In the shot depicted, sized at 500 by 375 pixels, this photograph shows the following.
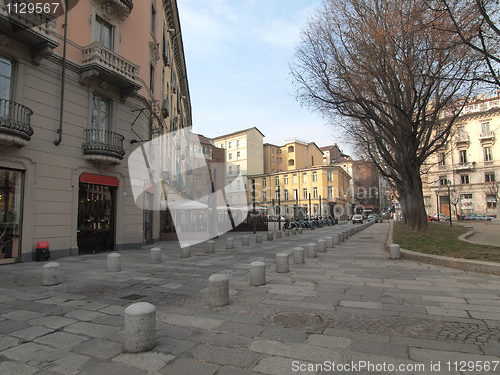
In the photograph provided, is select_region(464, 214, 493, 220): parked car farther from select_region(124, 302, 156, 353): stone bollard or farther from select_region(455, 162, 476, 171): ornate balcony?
select_region(124, 302, 156, 353): stone bollard

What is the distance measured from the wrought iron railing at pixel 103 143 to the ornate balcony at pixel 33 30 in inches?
129

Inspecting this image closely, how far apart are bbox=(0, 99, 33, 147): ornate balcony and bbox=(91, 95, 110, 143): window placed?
2.81 meters

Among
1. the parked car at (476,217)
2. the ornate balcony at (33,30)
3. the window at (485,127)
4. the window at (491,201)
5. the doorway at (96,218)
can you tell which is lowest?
the parked car at (476,217)

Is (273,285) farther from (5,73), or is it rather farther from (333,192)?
(333,192)

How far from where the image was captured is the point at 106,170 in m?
14.2

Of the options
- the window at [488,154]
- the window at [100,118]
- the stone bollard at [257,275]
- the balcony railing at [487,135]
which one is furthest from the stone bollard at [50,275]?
the window at [488,154]

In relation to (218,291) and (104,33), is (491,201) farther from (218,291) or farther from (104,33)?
(218,291)

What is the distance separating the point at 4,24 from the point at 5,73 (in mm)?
1573

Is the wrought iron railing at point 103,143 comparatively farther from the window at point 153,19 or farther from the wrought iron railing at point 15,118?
the window at point 153,19

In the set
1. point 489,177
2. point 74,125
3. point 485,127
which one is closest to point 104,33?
point 74,125

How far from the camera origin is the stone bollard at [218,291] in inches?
213

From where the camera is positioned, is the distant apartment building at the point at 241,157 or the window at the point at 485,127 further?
the distant apartment building at the point at 241,157

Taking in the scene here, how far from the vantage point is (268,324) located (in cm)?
447

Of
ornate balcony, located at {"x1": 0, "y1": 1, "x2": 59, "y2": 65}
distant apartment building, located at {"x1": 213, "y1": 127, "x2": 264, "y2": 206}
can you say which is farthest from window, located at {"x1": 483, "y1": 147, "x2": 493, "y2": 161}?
ornate balcony, located at {"x1": 0, "y1": 1, "x2": 59, "y2": 65}
